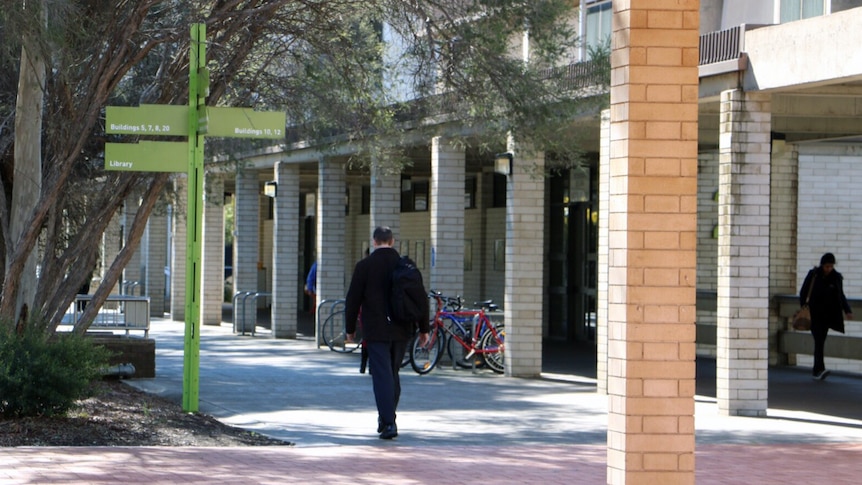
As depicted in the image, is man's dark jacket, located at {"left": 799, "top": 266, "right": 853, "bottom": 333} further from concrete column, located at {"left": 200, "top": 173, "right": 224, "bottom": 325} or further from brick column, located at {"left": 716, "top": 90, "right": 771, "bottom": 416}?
concrete column, located at {"left": 200, "top": 173, "right": 224, "bottom": 325}

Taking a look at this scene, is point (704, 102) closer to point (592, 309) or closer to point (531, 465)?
point (531, 465)

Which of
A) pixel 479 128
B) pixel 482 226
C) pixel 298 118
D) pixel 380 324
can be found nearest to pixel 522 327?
pixel 479 128

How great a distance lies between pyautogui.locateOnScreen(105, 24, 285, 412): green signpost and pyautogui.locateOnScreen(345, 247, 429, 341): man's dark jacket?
138 centimetres

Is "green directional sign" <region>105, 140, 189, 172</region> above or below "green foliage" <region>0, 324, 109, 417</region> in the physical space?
above

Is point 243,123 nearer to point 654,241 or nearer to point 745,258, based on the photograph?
point 745,258

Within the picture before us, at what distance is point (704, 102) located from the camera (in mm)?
15719

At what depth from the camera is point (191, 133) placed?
12289 mm

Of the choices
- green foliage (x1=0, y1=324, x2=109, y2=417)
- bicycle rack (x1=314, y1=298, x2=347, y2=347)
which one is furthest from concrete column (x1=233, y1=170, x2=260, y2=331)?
green foliage (x1=0, y1=324, x2=109, y2=417)

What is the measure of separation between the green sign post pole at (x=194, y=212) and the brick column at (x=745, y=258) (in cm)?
558

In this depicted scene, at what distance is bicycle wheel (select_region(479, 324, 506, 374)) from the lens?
19656 millimetres

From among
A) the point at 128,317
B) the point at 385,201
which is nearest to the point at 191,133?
the point at 128,317

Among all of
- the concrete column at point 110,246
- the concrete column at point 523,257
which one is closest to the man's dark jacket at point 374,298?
the concrete column at point 523,257

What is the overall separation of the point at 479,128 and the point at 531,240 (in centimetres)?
201

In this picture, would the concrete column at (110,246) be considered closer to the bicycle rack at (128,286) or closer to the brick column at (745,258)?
the bicycle rack at (128,286)
